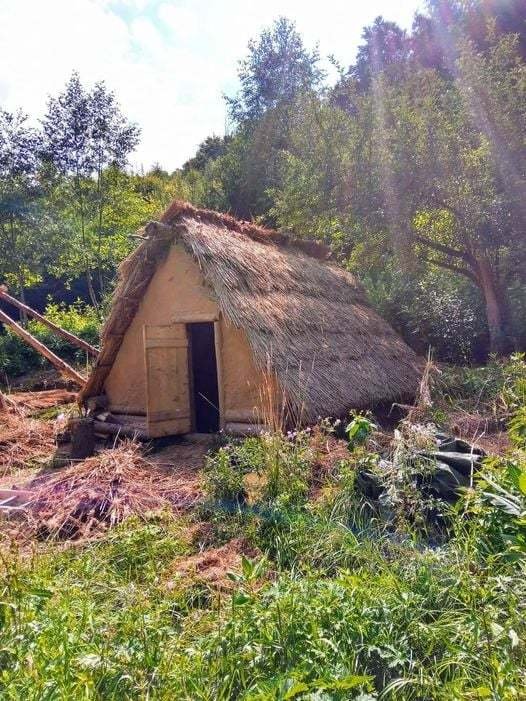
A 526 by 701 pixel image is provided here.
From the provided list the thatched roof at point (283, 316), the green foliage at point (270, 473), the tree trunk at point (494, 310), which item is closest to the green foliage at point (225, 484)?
the green foliage at point (270, 473)

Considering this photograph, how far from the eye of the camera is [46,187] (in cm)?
1414

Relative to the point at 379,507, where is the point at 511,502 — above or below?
above

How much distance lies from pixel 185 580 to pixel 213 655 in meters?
0.82

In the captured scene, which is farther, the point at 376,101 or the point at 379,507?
the point at 376,101

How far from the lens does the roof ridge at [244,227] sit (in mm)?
6750

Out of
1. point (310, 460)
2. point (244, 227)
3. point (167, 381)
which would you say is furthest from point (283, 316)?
point (310, 460)

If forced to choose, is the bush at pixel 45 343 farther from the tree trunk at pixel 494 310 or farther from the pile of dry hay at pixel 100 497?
the tree trunk at pixel 494 310

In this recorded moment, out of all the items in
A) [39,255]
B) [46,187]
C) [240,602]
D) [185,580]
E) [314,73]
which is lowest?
[185,580]

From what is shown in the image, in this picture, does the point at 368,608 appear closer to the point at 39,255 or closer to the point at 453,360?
the point at 453,360

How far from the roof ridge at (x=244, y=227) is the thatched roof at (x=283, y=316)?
2cm

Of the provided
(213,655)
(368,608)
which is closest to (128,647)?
(213,655)

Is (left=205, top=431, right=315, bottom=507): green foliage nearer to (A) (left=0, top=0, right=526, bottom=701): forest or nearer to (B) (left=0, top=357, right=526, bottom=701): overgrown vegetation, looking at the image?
(A) (left=0, top=0, right=526, bottom=701): forest

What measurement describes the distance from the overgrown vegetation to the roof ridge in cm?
435

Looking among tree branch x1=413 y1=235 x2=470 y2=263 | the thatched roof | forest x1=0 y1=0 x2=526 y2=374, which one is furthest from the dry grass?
tree branch x1=413 y1=235 x2=470 y2=263
